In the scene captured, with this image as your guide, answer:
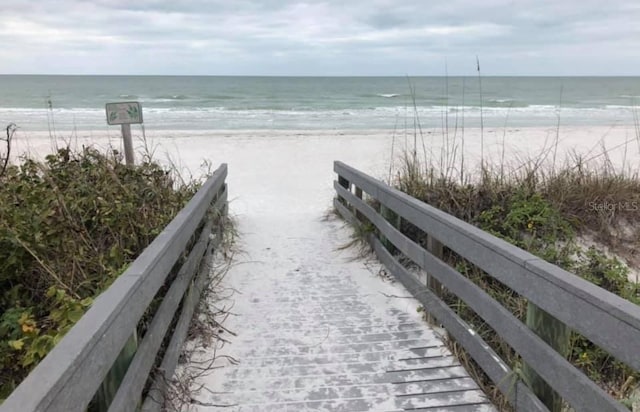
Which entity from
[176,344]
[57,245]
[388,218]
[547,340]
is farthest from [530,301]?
[57,245]

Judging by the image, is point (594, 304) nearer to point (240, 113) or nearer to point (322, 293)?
point (322, 293)

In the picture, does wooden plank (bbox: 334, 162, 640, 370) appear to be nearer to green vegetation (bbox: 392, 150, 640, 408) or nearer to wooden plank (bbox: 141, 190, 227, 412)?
green vegetation (bbox: 392, 150, 640, 408)

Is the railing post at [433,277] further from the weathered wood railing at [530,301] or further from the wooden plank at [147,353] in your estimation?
the wooden plank at [147,353]

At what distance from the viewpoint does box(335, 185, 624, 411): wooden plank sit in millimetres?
1881

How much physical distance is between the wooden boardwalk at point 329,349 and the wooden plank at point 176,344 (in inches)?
9.2

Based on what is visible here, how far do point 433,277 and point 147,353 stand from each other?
2013 mm

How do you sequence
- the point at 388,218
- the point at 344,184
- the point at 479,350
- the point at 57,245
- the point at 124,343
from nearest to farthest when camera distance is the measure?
the point at 124,343
the point at 479,350
the point at 57,245
the point at 388,218
the point at 344,184

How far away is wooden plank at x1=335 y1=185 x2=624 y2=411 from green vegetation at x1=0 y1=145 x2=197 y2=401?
194 cm

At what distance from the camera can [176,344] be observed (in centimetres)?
291

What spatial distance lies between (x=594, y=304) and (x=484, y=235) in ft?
3.33

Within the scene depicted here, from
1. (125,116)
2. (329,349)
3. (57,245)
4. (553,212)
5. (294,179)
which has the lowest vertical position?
(329,349)

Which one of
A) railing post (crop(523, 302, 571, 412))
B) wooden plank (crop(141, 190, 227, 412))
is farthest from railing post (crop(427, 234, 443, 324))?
wooden plank (crop(141, 190, 227, 412))

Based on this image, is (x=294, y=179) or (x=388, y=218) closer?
(x=388, y=218)

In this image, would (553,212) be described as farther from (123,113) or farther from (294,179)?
(294,179)
